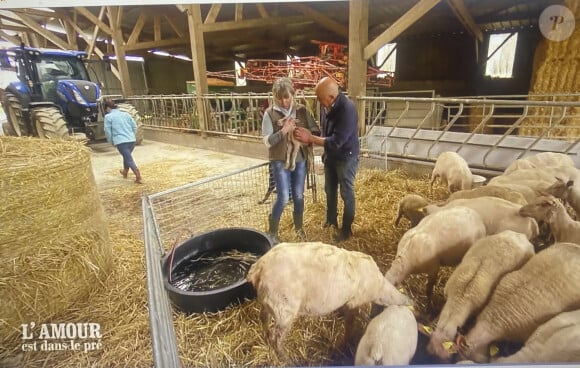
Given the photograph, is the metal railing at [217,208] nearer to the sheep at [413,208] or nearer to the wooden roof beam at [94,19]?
the sheep at [413,208]

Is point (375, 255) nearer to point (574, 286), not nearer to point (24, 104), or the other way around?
point (574, 286)

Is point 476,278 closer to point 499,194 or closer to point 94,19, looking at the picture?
point 499,194

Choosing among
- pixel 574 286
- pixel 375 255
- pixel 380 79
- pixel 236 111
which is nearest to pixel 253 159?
pixel 236 111

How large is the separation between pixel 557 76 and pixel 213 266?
362 cm

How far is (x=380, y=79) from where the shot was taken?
4.87m

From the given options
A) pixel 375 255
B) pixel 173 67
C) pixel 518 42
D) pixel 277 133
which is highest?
pixel 173 67

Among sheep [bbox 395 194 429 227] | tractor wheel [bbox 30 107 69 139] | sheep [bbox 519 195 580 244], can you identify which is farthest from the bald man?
tractor wheel [bbox 30 107 69 139]

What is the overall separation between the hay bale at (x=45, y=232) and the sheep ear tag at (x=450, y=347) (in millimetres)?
1586

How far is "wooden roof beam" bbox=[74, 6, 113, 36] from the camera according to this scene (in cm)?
149

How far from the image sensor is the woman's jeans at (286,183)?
1678 mm

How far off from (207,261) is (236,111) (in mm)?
2660

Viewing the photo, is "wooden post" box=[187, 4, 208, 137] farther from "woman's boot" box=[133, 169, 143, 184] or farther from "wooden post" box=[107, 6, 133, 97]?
"woman's boot" box=[133, 169, 143, 184]

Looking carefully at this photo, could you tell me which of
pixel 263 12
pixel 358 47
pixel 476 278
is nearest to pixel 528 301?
pixel 476 278

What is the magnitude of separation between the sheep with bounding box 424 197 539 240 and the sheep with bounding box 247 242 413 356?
2.01 ft
